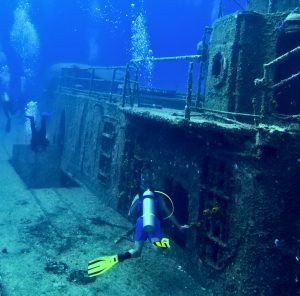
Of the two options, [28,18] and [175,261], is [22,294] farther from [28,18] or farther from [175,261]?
[28,18]

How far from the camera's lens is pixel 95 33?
69375 mm

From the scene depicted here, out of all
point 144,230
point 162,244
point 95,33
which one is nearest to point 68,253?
point 144,230

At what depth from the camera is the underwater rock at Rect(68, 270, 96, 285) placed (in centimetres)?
613

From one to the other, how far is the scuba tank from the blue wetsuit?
0.14 meters

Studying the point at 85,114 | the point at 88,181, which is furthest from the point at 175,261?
the point at 85,114

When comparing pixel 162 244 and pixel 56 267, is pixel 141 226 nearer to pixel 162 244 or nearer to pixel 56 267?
pixel 162 244

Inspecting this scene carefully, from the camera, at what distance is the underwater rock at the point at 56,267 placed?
21.0 ft

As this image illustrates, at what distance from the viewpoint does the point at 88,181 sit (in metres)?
12.4

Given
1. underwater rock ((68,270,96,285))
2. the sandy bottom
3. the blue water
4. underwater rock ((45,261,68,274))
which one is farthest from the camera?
the blue water

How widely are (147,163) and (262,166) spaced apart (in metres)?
3.94

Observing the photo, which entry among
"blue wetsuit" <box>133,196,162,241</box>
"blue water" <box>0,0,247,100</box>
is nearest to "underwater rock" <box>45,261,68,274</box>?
"blue wetsuit" <box>133,196,162,241</box>

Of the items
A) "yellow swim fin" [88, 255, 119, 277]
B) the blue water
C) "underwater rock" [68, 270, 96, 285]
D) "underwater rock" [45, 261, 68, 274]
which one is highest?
the blue water

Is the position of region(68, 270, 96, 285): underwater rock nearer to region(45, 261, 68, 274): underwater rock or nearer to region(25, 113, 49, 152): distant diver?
region(45, 261, 68, 274): underwater rock

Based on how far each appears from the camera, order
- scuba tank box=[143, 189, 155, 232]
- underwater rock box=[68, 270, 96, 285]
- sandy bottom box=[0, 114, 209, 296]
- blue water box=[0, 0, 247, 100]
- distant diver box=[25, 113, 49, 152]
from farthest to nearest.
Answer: blue water box=[0, 0, 247, 100]
distant diver box=[25, 113, 49, 152]
underwater rock box=[68, 270, 96, 285]
sandy bottom box=[0, 114, 209, 296]
scuba tank box=[143, 189, 155, 232]
